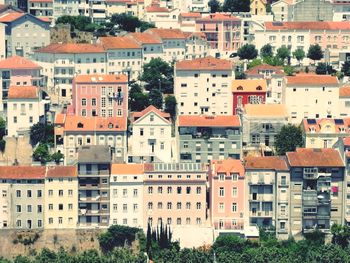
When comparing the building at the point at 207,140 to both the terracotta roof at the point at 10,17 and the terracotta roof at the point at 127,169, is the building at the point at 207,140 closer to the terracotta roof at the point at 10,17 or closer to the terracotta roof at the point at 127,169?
the terracotta roof at the point at 127,169

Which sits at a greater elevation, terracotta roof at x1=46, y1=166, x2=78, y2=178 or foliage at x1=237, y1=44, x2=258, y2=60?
foliage at x1=237, y1=44, x2=258, y2=60

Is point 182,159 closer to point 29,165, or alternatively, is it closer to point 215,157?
point 215,157

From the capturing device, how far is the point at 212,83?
90.1m

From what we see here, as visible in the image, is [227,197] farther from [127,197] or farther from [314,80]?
[314,80]

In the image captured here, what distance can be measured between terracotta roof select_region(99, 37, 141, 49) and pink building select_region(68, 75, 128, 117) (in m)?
7.37

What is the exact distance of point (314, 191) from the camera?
258 ft

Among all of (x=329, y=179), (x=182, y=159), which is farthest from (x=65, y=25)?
(x=329, y=179)

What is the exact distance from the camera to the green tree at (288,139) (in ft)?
272

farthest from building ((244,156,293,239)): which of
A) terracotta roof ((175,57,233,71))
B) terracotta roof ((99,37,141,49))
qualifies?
terracotta roof ((99,37,141,49))

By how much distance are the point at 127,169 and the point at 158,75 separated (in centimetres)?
1511

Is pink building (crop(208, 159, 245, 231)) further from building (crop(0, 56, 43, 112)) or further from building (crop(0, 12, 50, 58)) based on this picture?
building (crop(0, 12, 50, 58))

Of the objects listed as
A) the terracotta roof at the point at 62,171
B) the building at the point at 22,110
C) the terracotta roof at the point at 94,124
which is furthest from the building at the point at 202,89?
the terracotta roof at the point at 62,171

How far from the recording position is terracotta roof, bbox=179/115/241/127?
83125mm

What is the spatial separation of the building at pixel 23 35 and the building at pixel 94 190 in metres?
18.8
